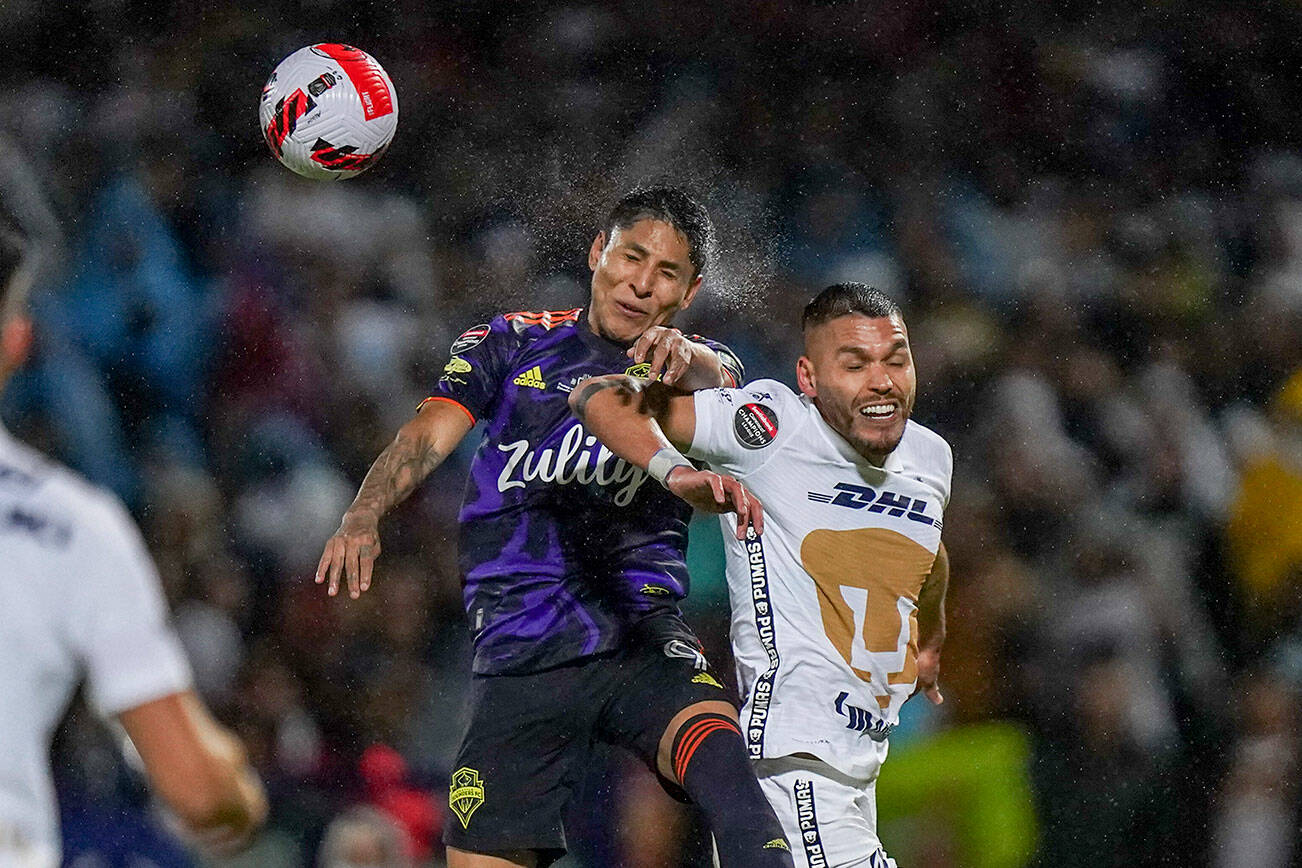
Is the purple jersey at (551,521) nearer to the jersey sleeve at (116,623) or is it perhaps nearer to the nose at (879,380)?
the nose at (879,380)

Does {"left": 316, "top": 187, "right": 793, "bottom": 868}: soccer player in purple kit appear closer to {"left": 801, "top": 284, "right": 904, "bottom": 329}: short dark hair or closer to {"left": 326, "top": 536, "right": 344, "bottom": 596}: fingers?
{"left": 326, "top": 536, "right": 344, "bottom": 596}: fingers

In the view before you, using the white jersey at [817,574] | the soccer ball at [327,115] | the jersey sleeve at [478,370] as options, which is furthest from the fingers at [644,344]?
the soccer ball at [327,115]

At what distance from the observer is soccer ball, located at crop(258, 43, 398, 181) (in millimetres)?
4652

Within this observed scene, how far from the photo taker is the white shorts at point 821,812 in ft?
10.6

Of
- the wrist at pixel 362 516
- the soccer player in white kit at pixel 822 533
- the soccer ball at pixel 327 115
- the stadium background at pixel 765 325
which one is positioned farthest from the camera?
the stadium background at pixel 765 325

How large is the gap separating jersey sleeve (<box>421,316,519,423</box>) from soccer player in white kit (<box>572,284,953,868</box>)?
1.81ft

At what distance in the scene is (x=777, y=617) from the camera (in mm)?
3418

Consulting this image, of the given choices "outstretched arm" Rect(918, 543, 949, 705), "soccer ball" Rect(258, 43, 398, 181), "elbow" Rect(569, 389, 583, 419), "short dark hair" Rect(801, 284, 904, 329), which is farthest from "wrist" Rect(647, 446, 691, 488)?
"soccer ball" Rect(258, 43, 398, 181)

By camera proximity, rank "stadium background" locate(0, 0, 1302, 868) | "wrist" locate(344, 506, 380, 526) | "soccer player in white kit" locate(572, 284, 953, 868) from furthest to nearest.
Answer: "stadium background" locate(0, 0, 1302, 868)
"wrist" locate(344, 506, 380, 526)
"soccer player in white kit" locate(572, 284, 953, 868)

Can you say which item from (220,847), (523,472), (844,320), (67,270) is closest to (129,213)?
(67,270)

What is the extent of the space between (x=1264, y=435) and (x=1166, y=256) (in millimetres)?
1011

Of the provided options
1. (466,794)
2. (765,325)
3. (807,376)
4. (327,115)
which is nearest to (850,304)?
(807,376)

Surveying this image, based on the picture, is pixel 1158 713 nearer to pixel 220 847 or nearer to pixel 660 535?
pixel 660 535

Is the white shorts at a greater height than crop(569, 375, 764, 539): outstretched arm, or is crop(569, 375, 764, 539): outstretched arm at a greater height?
crop(569, 375, 764, 539): outstretched arm
